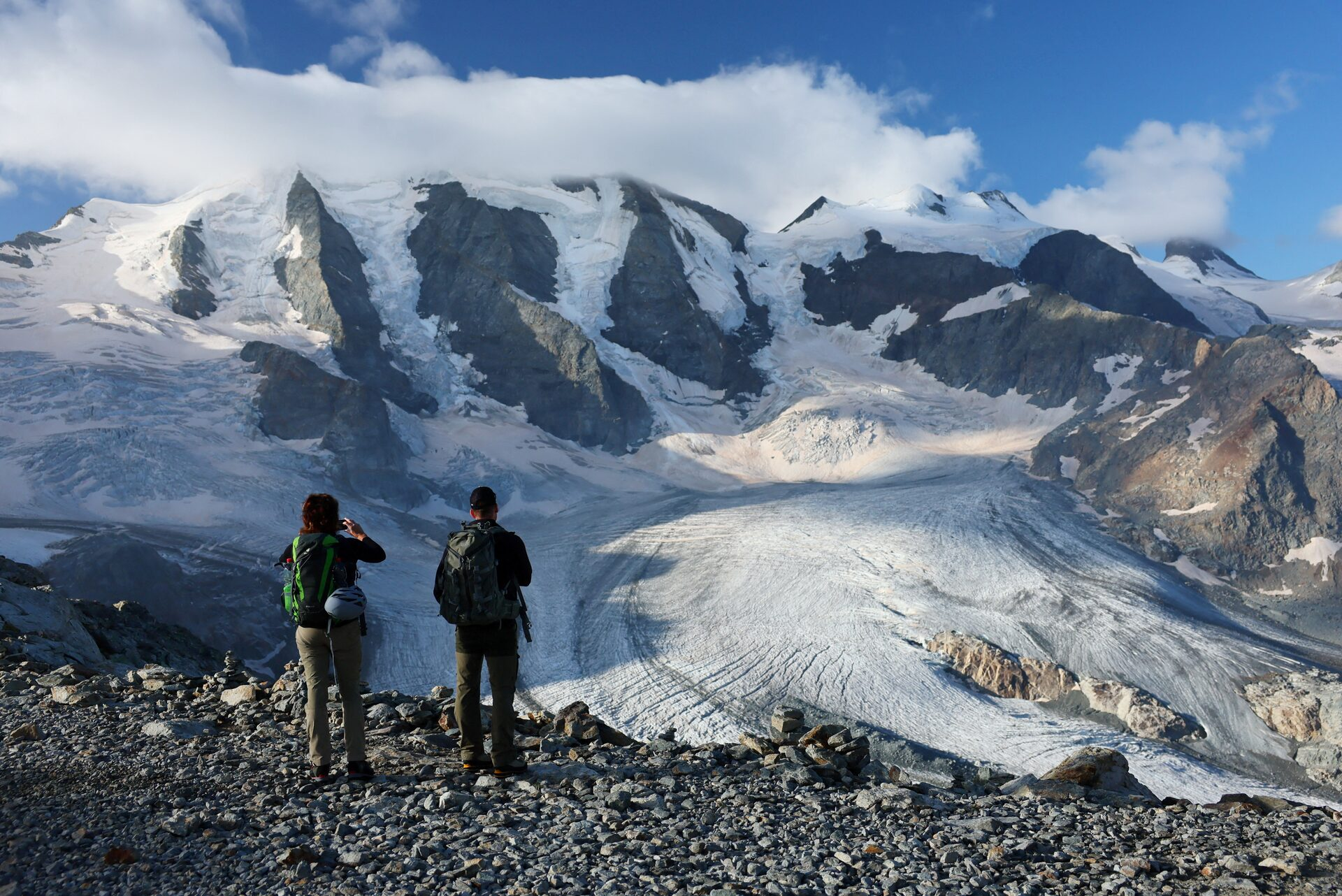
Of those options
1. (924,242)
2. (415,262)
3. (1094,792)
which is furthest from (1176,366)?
(1094,792)

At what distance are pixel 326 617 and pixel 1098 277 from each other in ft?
321

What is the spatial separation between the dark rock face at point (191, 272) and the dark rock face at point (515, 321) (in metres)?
15.4

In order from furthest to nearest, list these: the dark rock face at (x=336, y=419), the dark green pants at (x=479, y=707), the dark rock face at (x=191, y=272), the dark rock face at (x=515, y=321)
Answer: the dark rock face at (x=515, y=321) → the dark rock face at (x=191, y=272) → the dark rock face at (x=336, y=419) → the dark green pants at (x=479, y=707)

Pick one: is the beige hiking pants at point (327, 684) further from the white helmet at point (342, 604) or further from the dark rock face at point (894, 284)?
the dark rock face at point (894, 284)

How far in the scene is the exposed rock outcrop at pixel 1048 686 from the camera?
27.4 meters

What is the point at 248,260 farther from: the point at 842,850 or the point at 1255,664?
the point at 842,850

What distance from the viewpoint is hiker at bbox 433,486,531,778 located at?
621 centimetres

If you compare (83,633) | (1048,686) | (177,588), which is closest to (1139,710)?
(1048,686)

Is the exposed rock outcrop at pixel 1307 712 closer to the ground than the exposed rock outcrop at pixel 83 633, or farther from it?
closer to the ground

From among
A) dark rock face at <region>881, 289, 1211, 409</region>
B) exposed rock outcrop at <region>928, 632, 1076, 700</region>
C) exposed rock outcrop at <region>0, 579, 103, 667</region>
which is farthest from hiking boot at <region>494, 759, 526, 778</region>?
dark rock face at <region>881, 289, 1211, 409</region>

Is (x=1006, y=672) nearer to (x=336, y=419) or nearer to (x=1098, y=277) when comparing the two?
(x=336, y=419)

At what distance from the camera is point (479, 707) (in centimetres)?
650

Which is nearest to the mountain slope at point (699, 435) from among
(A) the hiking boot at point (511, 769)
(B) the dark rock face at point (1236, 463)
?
(B) the dark rock face at point (1236, 463)

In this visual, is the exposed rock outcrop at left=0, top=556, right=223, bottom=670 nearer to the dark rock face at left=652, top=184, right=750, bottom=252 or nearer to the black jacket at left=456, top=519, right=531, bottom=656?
A: the black jacket at left=456, top=519, right=531, bottom=656
